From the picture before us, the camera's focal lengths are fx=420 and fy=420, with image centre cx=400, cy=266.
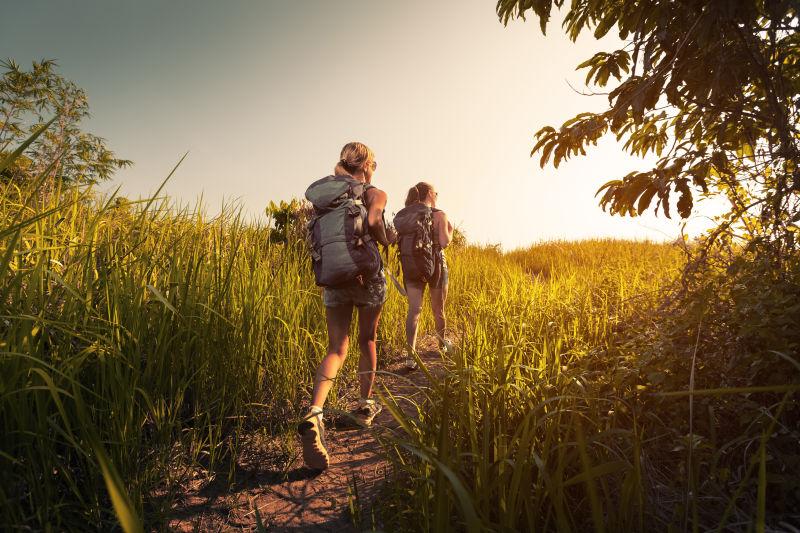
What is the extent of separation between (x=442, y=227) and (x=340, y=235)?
2.32m

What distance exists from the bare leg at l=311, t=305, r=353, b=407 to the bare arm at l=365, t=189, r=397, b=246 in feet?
1.75

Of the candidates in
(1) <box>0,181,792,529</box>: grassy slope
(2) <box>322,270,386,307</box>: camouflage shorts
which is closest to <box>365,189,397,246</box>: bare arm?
(2) <box>322,270,386,307</box>: camouflage shorts

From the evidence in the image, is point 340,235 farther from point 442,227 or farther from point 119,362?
point 442,227

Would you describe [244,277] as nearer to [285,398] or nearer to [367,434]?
[285,398]

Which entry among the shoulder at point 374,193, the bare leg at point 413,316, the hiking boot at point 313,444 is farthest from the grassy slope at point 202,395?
the bare leg at point 413,316

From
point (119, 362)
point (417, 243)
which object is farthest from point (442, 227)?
point (119, 362)

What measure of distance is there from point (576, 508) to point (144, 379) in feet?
6.73

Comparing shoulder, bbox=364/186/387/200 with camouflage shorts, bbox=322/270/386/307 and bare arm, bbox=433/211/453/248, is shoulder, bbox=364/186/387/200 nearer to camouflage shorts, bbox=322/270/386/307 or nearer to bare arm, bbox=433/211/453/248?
camouflage shorts, bbox=322/270/386/307

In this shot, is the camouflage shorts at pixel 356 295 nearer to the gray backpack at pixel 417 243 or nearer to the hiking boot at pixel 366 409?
the hiking boot at pixel 366 409

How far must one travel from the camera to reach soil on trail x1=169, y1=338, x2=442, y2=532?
1.97 metres

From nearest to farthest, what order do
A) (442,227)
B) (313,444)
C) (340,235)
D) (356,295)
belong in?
(313,444), (340,235), (356,295), (442,227)

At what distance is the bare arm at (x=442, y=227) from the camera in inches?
191

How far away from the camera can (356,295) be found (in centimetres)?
289

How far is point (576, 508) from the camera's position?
5.37 feet
